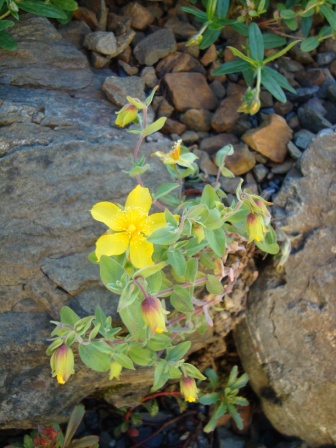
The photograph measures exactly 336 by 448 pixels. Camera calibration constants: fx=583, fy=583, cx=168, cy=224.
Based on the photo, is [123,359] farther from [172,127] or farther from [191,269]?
[172,127]

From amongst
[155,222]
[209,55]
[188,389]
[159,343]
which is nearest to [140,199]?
[155,222]

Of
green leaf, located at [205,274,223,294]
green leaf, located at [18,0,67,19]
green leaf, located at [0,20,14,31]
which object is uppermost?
green leaf, located at [18,0,67,19]

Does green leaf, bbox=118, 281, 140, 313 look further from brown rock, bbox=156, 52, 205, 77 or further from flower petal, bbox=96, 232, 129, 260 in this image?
brown rock, bbox=156, 52, 205, 77

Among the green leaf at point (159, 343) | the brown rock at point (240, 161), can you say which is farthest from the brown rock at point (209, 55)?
the green leaf at point (159, 343)

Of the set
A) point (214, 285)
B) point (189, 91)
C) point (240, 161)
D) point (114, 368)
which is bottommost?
point (114, 368)

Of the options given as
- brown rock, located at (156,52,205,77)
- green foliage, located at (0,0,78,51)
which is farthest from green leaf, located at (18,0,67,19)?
brown rock, located at (156,52,205,77)

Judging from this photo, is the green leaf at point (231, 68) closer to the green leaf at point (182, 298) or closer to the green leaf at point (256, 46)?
the green leaf at point (256, 46)

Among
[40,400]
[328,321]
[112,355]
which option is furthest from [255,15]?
[40,400]
